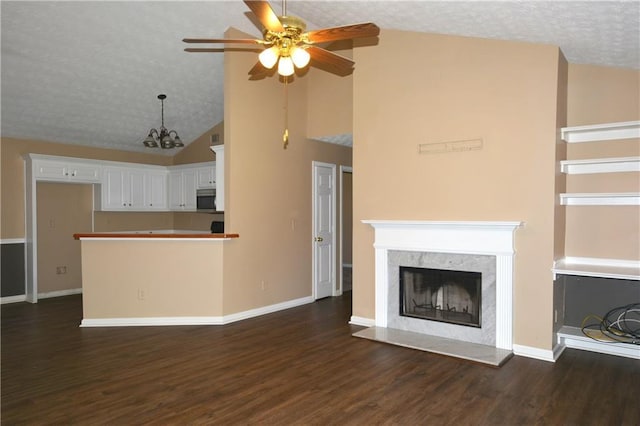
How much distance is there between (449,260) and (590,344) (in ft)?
5.14

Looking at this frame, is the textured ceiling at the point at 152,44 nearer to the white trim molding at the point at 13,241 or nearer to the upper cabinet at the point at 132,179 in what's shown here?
the upper cabinet at the point at 132,179

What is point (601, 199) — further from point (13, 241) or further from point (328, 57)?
point (13, 241)

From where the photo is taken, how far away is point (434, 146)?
4.82 metres

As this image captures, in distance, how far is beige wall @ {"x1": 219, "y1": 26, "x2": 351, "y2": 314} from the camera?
5.48 m

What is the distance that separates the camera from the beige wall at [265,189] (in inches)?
216

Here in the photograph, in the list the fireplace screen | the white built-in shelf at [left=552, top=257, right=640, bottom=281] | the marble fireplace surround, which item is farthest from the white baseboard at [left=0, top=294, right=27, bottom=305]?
the white built-in shelf at [left=552, top=257, right=640, bottom=281]

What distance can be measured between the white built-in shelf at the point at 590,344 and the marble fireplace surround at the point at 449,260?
59 centimetres

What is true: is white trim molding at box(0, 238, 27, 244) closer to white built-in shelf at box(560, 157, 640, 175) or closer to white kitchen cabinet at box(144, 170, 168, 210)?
white kitchen cabinet at box(144, 170, 168, 210)

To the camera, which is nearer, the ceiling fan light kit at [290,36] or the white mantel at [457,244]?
the ceiling fan light kit at [290,36]

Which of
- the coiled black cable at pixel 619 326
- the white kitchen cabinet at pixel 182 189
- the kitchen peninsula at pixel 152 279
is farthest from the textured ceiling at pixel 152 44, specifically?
the coiled black cable at pixel 619 326

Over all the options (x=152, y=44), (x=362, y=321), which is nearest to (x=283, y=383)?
(x=362, y=321)

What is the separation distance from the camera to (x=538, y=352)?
4176mm

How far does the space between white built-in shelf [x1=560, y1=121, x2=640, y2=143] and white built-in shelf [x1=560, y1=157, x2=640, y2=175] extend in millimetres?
258

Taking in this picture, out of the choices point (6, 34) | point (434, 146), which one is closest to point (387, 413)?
point (434, 146)
